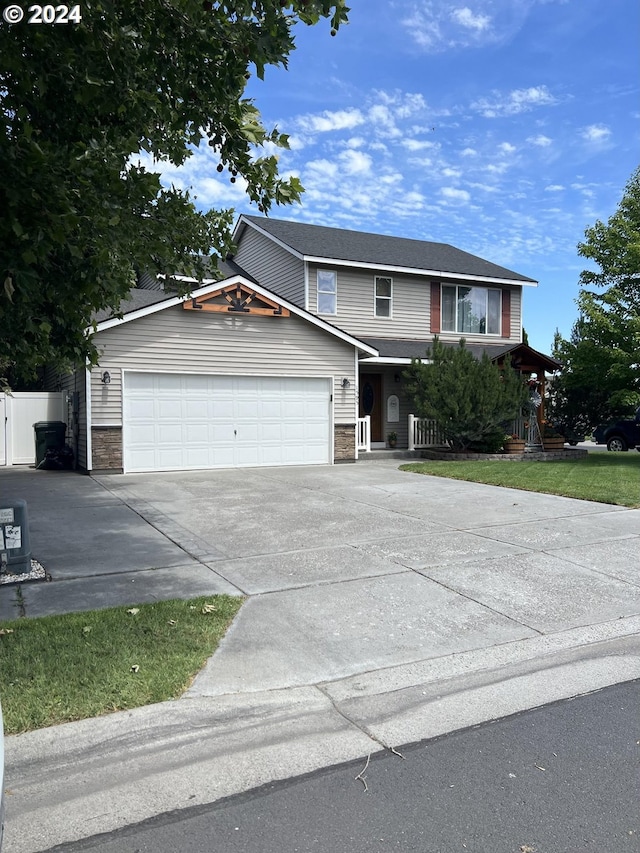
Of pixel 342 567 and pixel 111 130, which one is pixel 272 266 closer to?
pixel 111 130

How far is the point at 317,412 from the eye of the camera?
1672 cm

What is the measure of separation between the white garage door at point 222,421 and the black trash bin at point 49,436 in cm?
244

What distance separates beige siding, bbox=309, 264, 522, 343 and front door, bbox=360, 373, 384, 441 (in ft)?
4.38

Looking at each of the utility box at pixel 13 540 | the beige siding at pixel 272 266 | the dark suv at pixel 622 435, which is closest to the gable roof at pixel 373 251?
the beige siding at pixel 272 266

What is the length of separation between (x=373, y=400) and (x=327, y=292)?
11.8 ft

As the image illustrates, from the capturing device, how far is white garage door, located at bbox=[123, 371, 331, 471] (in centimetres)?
1465

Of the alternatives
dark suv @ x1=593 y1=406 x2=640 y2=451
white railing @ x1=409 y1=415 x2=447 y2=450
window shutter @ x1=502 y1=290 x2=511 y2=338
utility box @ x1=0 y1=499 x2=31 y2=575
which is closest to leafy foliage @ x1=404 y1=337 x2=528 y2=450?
white railing @ x1=409 y1=415 x2=447 y2=450

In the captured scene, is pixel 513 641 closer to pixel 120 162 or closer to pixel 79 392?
pixel 120 162

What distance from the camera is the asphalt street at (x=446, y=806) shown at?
8.46ft

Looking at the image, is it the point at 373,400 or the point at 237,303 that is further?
the point at 373,400

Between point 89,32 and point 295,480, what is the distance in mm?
9620

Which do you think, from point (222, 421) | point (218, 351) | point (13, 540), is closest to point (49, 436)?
point (222, 421)

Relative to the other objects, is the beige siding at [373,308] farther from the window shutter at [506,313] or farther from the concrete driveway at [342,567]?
the concrete driveway at [342,567]

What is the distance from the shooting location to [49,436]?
51.5 ft
